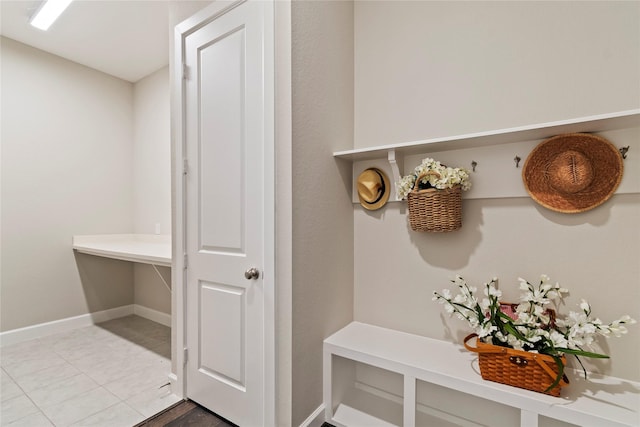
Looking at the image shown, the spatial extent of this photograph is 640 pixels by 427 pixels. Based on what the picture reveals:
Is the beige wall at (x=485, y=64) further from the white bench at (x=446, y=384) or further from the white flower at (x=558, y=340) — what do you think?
the white bench at (x=446, y=384)

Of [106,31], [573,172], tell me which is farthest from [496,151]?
[106,31]

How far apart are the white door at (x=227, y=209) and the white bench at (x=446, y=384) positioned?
1.40 ft

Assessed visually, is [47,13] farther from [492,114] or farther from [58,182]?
[492,114]

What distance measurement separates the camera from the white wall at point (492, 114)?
1204 millimetres

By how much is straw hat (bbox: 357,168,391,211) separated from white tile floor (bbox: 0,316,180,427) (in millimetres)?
1668

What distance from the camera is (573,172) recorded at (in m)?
1.24

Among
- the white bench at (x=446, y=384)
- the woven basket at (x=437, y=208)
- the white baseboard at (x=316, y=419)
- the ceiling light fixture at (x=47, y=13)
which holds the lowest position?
the white baseboard at (x=316, y=419)

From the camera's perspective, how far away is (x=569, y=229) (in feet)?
4.22

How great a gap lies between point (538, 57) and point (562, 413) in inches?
57.2

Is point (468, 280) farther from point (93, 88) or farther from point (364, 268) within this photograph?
point (93, 88)

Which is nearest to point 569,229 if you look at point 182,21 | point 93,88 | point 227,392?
point 227,392

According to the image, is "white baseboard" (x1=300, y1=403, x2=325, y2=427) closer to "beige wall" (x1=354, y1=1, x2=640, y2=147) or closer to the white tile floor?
the white tile floor

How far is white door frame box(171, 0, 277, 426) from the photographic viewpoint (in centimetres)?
A: 140

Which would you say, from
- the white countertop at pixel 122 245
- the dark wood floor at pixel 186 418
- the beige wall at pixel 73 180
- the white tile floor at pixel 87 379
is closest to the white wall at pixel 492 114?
the dark wood floor at pixel 186 418
